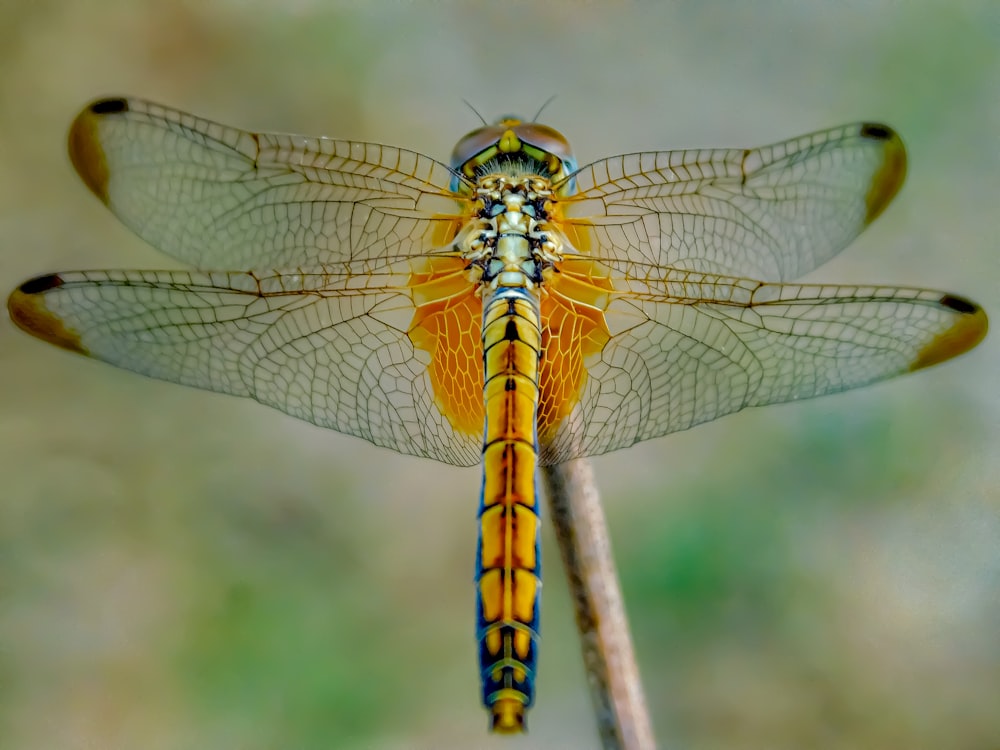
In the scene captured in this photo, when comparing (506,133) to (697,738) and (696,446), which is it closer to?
(696,446)

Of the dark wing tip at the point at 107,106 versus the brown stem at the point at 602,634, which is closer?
the brown stem at the point at 602,634

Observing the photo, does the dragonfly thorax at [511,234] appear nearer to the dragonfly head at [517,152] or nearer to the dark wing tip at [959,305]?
the dragonfly head at [517,152]

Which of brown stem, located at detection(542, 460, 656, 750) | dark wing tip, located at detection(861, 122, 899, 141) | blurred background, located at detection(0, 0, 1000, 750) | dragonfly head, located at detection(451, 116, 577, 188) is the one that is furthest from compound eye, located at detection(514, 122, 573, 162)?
blurred background, located at detection(0, 0, 1000, 750)

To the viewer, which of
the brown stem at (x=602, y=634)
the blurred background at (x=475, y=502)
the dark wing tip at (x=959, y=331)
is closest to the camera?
A: the brown stem at (x=602, y=634)

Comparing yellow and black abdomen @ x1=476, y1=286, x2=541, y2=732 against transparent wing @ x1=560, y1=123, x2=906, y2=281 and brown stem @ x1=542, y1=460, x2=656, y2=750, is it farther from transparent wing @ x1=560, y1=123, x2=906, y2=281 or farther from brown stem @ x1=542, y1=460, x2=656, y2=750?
transparent wing @ x1=560, y1=123, x2=906, y2=281

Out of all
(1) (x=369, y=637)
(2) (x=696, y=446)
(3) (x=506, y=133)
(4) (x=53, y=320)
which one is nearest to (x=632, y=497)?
(2) (x=696, y=446)

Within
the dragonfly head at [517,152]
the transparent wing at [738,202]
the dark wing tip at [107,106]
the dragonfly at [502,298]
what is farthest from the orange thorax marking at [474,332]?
the dark wing tip at [107,106]

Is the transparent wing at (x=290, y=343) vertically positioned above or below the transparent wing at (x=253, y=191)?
below

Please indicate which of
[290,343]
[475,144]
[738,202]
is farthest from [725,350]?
[290,343]
